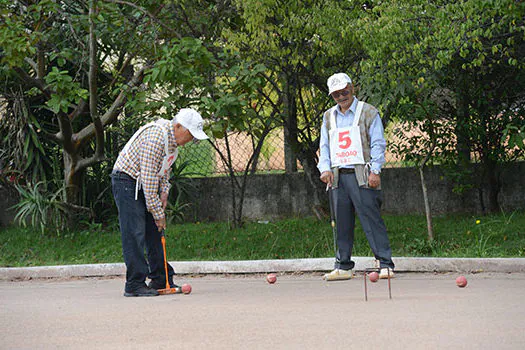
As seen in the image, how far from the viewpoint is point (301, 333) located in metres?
5.93

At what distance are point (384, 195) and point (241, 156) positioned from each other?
7.50 ft

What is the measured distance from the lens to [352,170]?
8.71 metres

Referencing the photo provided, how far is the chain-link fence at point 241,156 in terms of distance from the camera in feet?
44.2

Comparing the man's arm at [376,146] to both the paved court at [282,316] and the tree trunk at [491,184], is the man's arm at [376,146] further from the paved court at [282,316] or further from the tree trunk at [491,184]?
the tree trunk at [491,184]

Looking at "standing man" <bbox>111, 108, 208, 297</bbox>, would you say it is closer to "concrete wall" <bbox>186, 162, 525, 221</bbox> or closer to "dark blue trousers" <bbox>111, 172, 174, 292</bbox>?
"dark blue trousers" <bbox>111, 172, 174, 292</bbox>

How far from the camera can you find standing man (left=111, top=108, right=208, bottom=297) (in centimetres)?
779

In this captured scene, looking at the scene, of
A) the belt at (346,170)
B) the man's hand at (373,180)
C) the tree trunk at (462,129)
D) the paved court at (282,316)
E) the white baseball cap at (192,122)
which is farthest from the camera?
the tree trunk at (462,129)

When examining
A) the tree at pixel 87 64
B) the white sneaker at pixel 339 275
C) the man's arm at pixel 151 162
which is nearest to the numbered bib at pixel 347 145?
the white sneaker at pixel 339 275

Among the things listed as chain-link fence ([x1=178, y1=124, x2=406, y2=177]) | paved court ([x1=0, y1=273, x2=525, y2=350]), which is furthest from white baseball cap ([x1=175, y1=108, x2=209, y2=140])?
chain-link fence ([x1=178, y1=124, x2=406, y2=177])

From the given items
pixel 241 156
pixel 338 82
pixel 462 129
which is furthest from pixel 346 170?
pixel 241 156

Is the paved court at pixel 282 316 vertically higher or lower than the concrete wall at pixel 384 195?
lower

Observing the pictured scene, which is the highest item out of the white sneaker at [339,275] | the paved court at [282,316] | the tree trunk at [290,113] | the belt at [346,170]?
the tree trunk at [290,113]

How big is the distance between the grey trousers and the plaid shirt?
1854mm

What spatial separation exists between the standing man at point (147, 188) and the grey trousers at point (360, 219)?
5.69ft
